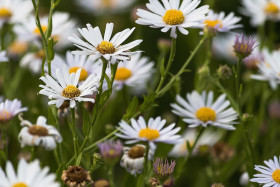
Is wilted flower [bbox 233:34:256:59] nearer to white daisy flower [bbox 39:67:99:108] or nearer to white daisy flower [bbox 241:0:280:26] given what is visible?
white daisy flower [bbox 39:67:99:108]

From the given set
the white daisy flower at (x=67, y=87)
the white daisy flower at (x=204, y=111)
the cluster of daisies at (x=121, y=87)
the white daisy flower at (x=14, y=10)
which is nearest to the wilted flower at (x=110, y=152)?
the cluster of daisies at (x=121, y=87)

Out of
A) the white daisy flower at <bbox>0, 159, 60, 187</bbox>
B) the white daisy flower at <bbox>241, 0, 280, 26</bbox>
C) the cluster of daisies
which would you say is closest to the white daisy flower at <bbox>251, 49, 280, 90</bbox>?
the cluster of daisies

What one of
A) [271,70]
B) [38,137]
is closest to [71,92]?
[38,137]

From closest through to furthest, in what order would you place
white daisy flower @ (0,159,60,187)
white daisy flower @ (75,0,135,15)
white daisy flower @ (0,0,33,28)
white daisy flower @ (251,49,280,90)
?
white daisy flower @ (0,159,60,187) → white daisy flower @ (251,49,280,90) → white daisy flower @ (0,0,33,28) → white daisy flower @ (75,0,135,15)

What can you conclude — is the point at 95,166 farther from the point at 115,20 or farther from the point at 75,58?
the point at 115,20

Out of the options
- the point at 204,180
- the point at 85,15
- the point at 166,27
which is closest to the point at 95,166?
the point at 166,27

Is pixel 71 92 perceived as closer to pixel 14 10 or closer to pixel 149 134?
pixel 149 134
